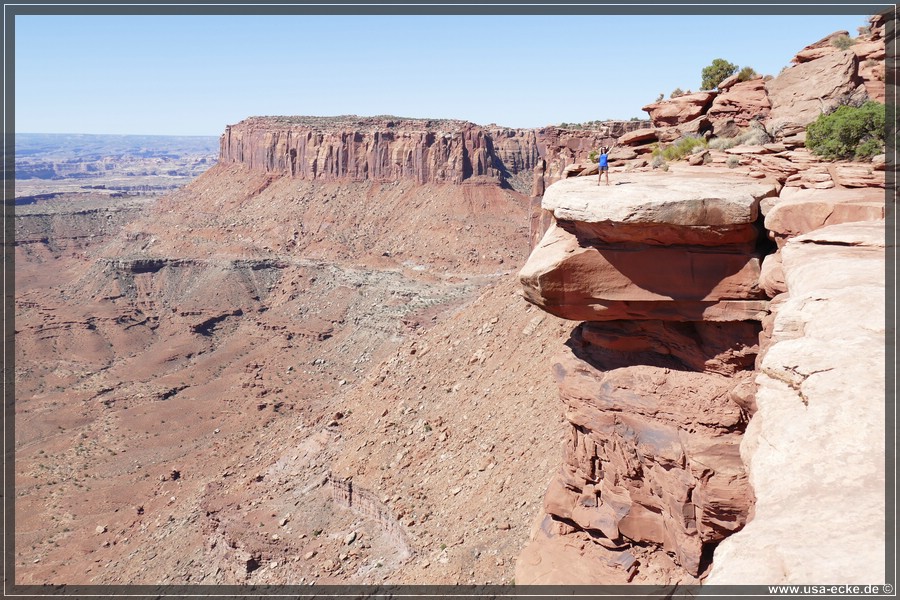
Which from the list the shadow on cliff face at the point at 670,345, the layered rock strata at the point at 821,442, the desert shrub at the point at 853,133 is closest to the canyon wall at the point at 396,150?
the shadow on cliff face at the point at 670,345

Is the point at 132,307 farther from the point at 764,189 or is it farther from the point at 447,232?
the point at 764,189

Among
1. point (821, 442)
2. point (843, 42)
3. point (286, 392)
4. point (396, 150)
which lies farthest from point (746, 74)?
point (396, 150)

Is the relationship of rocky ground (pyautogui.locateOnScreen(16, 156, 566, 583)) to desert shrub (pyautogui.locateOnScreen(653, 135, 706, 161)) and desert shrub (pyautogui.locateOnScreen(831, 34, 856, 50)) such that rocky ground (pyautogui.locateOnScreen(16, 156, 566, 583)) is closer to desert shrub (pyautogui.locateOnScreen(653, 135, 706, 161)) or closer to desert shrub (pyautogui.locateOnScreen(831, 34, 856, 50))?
desert shrub (pyautogui.locateOnScreen(653, 135, 706, 161))

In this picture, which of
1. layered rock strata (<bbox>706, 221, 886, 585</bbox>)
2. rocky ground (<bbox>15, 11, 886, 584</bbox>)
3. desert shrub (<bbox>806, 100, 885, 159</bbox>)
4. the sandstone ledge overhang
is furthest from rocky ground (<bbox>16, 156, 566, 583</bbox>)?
layered rock strata (<bbox>706, 221, 886, 585</bbox>)

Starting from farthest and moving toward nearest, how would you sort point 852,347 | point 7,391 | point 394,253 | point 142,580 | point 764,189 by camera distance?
1. point 394,253
2. point 7,391
3. point 142,580
4. point 764,189
5. point 852,347

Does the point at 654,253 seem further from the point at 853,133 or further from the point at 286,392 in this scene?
the point at 286,392

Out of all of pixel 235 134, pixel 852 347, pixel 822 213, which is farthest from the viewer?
pixel 235 134

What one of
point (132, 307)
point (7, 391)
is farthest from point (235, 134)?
point (7, 391)
